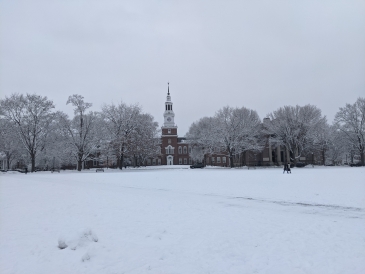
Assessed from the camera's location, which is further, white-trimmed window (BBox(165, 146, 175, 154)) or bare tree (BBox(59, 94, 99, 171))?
white-trimmed window (BBox(165, 146, 175, 154))

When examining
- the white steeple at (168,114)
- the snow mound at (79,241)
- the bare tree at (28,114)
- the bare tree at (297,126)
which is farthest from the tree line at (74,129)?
the snow mound at (79,241)

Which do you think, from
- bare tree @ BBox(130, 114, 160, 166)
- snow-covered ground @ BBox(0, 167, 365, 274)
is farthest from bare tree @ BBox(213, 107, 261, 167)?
snow-covered ground @ BBox(0, 167, 365, 274)

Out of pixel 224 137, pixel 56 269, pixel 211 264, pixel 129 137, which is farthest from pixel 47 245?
pixel 224 137

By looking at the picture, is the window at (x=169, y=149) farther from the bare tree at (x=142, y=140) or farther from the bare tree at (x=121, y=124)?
the bare tree at (x=121, y=124)

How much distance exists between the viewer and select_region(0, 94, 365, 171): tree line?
4634cm

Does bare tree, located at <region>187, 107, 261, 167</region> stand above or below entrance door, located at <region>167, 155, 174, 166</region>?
above

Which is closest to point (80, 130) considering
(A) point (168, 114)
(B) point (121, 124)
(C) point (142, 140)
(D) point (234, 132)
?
(B) point (121, 124)

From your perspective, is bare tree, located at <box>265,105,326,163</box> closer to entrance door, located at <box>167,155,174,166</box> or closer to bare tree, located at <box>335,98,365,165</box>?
bare tree, located at <box>335,98,365,165</box>

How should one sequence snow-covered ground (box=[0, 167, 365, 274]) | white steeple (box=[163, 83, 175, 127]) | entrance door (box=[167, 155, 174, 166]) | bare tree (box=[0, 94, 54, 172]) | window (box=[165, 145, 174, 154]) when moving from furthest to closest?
entrance door (box=[167, 155, 174, 166]), window (box=[165, 145, 174, 154]), white steeple (box=[163, 83, 175, 127]), bare tree (box=[0, 94, 54, 172]), snow-covered ground (box=[0, 167, 365, 274])

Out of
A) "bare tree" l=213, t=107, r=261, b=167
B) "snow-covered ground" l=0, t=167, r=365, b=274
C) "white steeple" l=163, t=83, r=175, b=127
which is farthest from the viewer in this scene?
"white steeple" l=163, t=83, r=175, b=127

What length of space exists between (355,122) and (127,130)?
43.7 metres

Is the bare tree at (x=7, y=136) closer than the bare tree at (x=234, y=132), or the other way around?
the bare tree at (x=7, y=136)

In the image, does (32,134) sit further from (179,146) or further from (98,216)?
(179,146)

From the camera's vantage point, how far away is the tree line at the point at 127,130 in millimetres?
46341
